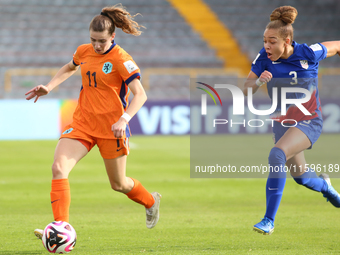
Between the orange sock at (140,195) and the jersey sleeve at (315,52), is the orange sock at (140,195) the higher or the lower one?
the lower one

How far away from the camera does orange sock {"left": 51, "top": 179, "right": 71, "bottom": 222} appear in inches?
161

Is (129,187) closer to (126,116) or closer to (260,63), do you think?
(126,116)

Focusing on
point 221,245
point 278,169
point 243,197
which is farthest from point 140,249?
point 243,197

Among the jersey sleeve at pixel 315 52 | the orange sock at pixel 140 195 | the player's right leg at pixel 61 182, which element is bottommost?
the orange sock at pixel 140 195

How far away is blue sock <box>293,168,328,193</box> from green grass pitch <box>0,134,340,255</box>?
37 centimetres

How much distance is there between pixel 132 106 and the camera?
418 centimetres

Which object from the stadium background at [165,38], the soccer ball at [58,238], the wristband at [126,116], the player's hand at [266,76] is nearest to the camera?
the soccer ball at [58,238]

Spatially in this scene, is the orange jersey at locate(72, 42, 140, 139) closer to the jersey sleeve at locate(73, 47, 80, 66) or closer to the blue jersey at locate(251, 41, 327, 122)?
the jersey sleeve at locate(73, 47, 80, 66)

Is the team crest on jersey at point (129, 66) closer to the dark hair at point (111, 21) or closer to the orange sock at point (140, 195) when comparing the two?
the dark hair at point (111, 21)

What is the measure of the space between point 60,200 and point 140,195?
3.32 feet

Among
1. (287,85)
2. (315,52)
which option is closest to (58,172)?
(287,85)

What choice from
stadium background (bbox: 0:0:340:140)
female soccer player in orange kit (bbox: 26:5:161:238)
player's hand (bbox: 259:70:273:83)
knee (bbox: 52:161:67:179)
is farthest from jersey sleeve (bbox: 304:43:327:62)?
stadium background (bbox: 0:0:340:140)

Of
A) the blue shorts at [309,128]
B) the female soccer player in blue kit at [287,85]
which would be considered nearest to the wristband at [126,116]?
the female soccer player in blue kit at [287,85]

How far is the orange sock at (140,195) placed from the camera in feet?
16.1
